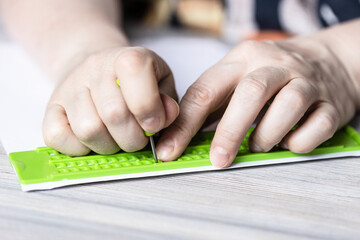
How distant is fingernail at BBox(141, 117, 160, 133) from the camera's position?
513mm

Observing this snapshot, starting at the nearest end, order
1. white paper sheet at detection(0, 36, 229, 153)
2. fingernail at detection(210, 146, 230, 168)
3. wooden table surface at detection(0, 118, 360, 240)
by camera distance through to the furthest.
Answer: wooden table surface at detection(0, 118, 360, 240) < fingernail at detection(210, 146, 230, 168) < white paper sheet at detection(0, 36, 229, 153)

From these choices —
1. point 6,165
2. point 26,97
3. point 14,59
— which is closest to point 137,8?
point 14,59

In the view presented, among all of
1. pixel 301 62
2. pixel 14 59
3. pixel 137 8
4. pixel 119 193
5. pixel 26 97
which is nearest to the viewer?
pixel 119 193

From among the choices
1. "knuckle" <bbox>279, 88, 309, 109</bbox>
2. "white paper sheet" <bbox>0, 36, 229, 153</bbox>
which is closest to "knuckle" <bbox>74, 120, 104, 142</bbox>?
"white paper sheet" <bbox>0, 36, 229, 153</bbox>

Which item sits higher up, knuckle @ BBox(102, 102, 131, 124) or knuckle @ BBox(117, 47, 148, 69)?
knuckle @ BBox(117, 47, 148, 69)

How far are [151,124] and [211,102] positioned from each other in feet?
0.37

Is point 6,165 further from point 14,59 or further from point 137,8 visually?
point 137,8

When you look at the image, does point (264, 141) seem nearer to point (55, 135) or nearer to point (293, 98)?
point (293, 98)

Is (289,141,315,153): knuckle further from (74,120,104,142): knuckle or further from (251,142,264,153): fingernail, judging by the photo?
(74,120,104,142): knuckle

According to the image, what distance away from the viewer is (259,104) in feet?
1.87

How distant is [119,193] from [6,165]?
164mm

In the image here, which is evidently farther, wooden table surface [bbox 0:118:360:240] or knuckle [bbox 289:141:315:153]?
knuckle [bbox 289:141:315:153]

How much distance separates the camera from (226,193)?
51 centimetres

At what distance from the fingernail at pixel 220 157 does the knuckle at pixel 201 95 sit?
2.6 inches
